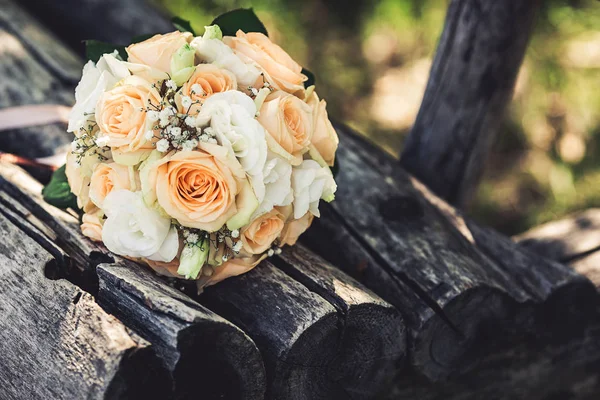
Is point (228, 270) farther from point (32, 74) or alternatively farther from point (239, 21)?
point (32, 74)

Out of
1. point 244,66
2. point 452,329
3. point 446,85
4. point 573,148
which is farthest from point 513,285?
point 573,148

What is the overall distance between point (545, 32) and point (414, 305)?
285 cm

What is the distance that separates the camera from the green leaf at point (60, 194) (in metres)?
1.71

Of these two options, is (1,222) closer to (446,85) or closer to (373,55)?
(446,85)

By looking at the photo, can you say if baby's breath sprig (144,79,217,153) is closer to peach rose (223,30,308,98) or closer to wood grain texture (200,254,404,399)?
peach rose (223,30,308,98)

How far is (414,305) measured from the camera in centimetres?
169

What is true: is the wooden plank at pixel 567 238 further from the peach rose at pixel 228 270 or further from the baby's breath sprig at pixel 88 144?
the baby's breath sprig at pixel 88 144

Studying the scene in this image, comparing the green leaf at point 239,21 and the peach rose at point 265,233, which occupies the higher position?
the green leaf at point 239,21

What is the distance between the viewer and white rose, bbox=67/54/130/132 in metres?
1.41

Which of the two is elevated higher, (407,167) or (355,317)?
(407,167)

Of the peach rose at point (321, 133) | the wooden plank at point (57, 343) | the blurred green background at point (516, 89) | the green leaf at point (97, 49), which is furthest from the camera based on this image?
the blurred green background at point (516, 89)

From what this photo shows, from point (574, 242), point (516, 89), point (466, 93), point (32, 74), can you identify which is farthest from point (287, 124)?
point (516, 89)

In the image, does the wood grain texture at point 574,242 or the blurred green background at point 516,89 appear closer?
the wood grain texture at point 574,242

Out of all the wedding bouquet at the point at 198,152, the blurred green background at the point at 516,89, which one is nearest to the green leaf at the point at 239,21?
the wedding bouquet at the point at 198,152
